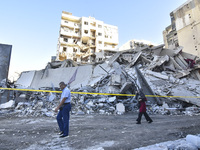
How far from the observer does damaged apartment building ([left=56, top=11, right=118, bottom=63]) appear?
32438 mm

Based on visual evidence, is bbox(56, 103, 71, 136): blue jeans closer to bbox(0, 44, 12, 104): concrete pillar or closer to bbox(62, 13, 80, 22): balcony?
bbox(0, 44, 12, 104): concrete pillar

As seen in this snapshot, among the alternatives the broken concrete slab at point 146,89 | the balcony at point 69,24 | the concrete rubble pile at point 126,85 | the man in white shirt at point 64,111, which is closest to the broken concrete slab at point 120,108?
the concrete rubble pile at point 126,85

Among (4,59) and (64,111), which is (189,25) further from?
(4,59)

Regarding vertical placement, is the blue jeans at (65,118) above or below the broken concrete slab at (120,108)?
above

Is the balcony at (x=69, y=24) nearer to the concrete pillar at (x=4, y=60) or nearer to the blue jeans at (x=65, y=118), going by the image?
the concrete pillar at (x=4, y=60)

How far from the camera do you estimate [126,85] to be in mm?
8125

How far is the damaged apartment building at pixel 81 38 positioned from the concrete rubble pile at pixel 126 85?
1776 centimetres

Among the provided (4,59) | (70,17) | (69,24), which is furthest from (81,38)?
(4,59)

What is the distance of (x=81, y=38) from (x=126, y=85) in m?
29.8

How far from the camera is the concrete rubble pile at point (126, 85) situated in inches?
297

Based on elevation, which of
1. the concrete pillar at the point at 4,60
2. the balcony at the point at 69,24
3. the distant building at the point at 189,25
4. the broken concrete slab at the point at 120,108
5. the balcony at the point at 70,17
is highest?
the balcony at the point at 70,17

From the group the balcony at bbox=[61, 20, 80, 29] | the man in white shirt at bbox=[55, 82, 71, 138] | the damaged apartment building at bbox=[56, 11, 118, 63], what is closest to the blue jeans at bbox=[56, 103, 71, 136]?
the man in white shirt at bbox=[55, 82, 71, 138]

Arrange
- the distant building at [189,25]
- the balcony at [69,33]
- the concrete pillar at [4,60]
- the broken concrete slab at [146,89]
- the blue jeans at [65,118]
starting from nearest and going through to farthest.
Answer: the blue jeans at [65,118], the concrete pillar at [4,60], the broken concrete slab at [146,89], the distant building at [189,25], the balcony at [69,33]

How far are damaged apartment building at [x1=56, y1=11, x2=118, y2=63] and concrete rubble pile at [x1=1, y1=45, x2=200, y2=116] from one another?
17756 mm
